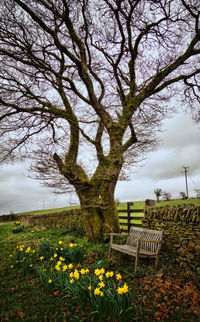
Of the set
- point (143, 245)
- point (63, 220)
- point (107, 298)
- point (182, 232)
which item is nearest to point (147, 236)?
point (143, 245)

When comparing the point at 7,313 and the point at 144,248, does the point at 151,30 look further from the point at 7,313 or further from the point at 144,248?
the point at 7,313

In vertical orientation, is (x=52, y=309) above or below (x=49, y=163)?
below

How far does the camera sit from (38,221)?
13492 millimetres

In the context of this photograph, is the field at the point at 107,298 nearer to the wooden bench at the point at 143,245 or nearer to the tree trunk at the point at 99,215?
the wooden bench at the point at 143,245

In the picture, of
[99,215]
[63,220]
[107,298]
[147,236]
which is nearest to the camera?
[107,298]

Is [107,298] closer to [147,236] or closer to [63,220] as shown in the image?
[147,236]

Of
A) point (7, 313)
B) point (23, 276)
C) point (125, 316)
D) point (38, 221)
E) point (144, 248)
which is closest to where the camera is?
point (125, 316)

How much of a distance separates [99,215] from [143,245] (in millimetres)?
1880

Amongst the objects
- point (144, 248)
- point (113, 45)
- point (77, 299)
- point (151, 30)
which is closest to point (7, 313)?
point (77, 299)

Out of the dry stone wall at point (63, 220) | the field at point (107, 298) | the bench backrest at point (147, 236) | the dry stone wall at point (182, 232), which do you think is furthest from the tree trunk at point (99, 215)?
the dry stone wall at point (63, 220)

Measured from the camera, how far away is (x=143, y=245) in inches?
198

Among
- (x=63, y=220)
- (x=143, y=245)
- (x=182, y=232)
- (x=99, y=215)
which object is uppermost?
(x=99, y=215)

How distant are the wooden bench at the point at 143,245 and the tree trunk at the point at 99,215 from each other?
99 cm

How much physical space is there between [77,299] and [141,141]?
4.89m
